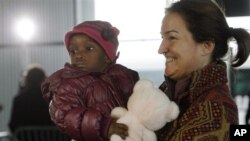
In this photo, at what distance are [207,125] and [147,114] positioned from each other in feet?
0.34

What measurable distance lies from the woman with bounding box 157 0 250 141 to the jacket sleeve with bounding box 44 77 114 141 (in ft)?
0.36

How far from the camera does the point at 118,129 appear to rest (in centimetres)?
82

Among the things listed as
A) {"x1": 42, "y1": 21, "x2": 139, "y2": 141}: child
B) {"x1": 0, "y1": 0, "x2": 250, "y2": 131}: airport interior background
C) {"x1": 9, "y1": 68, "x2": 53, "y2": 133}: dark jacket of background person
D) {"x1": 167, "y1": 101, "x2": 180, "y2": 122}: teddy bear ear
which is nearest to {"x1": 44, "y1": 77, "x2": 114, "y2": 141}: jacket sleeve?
{"x1": 42, "y1": 21, "x2": 139, "y2": 141}: child

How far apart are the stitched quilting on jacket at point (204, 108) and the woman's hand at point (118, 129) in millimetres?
71

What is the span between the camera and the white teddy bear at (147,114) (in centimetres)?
81

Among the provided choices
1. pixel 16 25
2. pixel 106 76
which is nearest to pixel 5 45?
pixel 16 25

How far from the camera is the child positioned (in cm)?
85

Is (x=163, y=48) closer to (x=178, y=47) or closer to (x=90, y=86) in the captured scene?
(x=178, y=47)

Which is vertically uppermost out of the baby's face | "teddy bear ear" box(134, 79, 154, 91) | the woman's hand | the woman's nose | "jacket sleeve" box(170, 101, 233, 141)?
the woman's nose

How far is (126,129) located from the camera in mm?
813

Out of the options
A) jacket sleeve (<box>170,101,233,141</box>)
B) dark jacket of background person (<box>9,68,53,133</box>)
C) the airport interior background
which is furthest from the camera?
the airport interior background

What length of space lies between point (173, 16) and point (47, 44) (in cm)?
311

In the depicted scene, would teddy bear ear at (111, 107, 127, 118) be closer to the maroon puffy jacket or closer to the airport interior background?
the maroon puffy jacket

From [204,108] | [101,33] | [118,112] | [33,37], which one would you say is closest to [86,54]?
[101,33]
